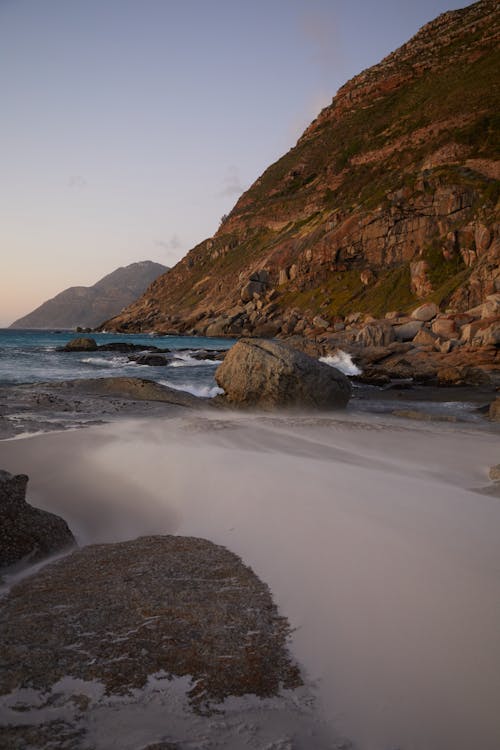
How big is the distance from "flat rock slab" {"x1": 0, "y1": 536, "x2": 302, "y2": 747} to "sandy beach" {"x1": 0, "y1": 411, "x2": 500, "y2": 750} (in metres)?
0.25

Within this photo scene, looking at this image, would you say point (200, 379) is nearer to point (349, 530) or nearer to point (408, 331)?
point (349, 530)

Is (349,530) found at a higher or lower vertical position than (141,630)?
higher

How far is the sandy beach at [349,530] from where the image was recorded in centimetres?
232

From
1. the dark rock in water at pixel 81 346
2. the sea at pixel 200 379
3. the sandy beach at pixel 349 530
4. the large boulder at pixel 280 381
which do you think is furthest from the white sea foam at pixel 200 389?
the dark rock in water at pixel 81 346

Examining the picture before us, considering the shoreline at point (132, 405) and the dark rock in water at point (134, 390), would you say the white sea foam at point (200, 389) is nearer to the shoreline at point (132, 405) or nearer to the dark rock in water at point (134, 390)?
the shoreline at point (132, 405)

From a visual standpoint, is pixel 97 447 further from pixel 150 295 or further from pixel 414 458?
pixel 150 295

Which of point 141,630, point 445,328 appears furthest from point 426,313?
point 141,630

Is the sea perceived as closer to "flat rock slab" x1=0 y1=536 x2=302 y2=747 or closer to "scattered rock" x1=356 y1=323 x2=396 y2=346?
"scattered rock" x1=356 y1=323 x2=396 y2=346

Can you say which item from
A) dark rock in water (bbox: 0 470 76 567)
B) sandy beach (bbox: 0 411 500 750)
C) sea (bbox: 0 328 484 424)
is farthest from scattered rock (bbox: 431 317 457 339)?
dark rock in water (bbox: 0 470 76 567)

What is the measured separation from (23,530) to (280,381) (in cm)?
872

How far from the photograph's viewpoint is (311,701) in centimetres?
229

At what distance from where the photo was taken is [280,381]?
1212 centimetres

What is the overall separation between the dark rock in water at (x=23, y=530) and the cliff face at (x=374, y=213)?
148ft

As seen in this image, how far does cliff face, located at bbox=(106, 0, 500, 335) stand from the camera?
6141cm
